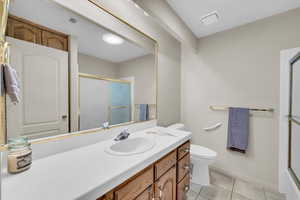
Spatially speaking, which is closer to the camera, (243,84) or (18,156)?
(18,156)

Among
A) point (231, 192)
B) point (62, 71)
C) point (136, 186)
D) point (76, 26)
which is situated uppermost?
point (76, 26)

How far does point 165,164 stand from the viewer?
38.0 inches

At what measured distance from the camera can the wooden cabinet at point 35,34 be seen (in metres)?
0.70

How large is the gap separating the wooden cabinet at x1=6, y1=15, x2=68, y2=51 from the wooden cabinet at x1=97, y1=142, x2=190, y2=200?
3.18ft

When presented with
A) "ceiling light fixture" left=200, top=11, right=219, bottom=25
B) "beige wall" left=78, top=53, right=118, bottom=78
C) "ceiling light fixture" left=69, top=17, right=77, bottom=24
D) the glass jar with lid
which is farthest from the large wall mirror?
the glass jar with lid

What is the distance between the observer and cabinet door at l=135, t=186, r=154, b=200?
757 millimetres

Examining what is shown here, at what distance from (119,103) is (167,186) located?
33.8 inches

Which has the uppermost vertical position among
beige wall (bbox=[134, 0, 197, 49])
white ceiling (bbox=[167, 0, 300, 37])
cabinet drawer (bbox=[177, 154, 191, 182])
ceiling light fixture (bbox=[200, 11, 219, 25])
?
white ceiling (bbox=[167, 0, 300, 37])

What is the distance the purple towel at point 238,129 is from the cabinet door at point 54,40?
2.08 metres

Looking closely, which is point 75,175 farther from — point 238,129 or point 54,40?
point 238,129

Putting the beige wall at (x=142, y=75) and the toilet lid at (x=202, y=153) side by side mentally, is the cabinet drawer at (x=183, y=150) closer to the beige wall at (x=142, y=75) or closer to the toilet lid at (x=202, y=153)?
the toilet lid at (x=202, y=153)

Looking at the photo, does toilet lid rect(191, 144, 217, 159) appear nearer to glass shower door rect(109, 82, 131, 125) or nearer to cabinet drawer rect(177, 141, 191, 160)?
cabinet drawer rect(177, 141, 191, 160)

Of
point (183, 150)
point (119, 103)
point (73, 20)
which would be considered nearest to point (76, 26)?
point (73, 20)

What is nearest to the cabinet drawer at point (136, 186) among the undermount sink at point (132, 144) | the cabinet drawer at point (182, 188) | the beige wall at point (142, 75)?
the undermount sink at point (132, 144)
